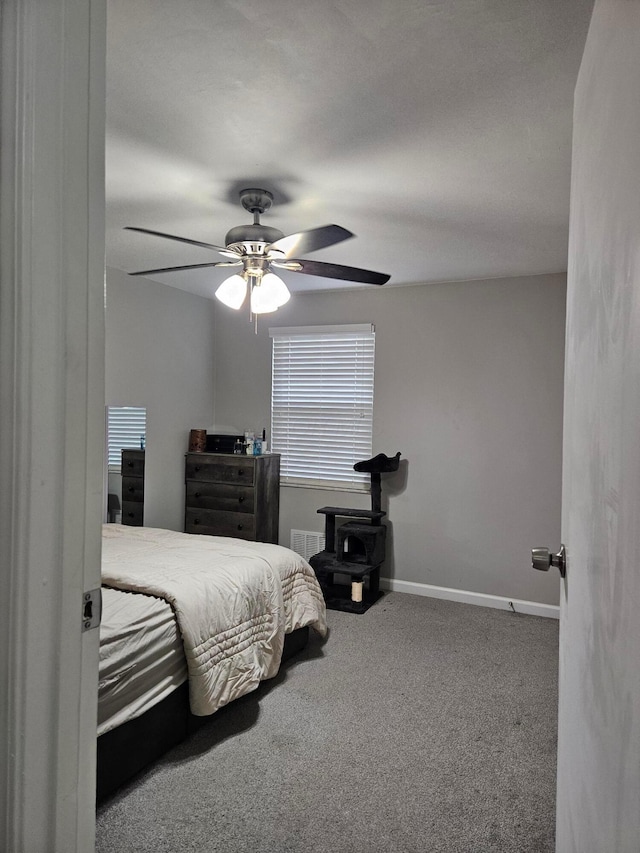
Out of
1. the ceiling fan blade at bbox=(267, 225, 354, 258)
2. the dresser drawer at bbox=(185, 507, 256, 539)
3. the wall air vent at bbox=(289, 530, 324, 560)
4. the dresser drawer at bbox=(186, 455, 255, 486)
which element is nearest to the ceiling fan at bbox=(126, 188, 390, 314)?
the ceiling fan blade at bbox=(267, 225, 354, 258)

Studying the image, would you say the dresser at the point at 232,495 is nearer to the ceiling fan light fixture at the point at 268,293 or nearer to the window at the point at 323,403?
the window at the point at 323,403

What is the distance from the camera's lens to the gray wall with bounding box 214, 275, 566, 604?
422cm

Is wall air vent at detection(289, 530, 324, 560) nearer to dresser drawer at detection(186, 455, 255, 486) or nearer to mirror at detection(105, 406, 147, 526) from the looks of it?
dresser drawer at detection(186, 455, 255, 486)

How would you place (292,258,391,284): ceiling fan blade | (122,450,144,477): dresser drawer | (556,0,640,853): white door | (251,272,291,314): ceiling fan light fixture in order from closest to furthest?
(556,0,640,853): white door < (251,272,291,314): ceiling fan light fixture < (292,258,391,284): ceiling fan blade < (122,450,144,477): dresser drawer

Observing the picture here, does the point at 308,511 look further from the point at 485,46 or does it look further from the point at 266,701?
the point at 485,46

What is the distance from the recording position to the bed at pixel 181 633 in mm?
2121

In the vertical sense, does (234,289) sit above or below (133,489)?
above

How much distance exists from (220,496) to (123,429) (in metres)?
0.96

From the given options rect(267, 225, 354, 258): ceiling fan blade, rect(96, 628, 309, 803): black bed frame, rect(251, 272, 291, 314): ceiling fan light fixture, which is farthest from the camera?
rect(251, 272, 291, 314): ceiling fan light fixture

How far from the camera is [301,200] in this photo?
2814 millimetres

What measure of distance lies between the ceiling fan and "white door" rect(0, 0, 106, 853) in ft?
5.44

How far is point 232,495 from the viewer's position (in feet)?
15.6

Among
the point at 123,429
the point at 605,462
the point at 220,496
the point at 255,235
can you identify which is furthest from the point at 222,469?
the point at 605,462

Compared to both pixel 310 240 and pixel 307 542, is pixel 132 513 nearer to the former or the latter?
pixel 307 542
